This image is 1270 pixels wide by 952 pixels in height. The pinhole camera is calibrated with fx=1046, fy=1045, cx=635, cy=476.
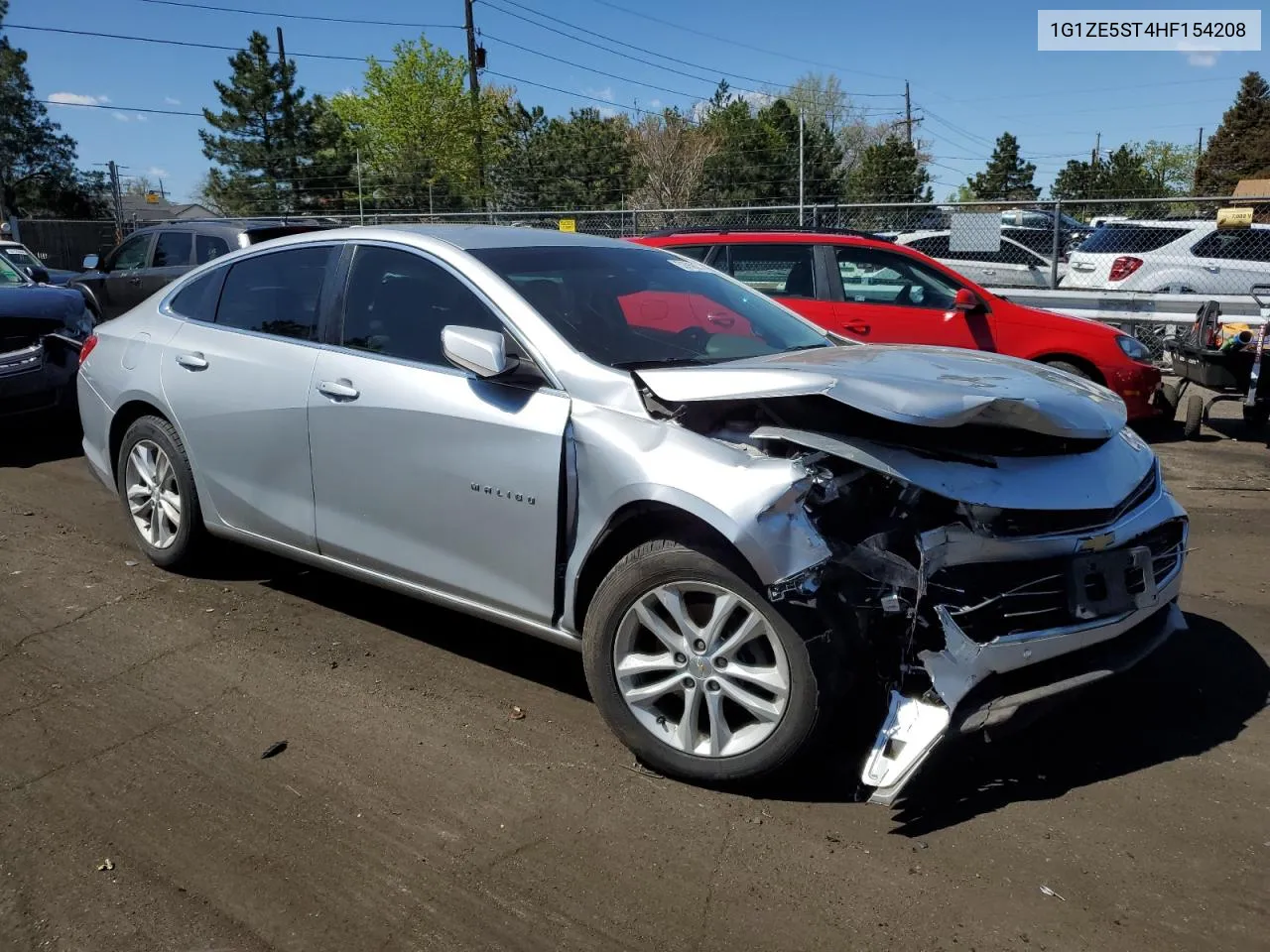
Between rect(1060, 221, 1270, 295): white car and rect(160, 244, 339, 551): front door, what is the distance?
506 inches

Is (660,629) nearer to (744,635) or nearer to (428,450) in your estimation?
(744,635)

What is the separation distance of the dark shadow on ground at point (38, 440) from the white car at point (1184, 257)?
12.6m

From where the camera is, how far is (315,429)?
4.13 meters

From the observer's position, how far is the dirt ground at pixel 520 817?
2607mm

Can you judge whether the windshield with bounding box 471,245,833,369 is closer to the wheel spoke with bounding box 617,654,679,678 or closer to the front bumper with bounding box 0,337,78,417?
the wheel spoke with bounding box 617,654,679,678

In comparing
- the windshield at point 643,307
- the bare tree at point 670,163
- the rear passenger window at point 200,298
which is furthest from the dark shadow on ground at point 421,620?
the bare tree at point 670,163

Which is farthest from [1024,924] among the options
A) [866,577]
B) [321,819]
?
[321,819]

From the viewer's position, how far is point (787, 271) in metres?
8.99

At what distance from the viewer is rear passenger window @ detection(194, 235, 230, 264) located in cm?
1114

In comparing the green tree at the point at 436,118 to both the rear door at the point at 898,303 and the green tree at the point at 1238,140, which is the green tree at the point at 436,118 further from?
the rear door at the point at 898,303

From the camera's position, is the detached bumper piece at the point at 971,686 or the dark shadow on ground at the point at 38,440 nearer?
the detached bumper piece at the point at 971,686

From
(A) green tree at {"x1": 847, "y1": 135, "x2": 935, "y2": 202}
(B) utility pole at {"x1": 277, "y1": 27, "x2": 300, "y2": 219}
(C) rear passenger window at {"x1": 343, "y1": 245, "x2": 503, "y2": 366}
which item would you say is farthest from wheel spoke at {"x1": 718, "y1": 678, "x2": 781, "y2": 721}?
(B) utility pole at {"x1": 277, "y1": 27, "x2": 300, "y2": 219}

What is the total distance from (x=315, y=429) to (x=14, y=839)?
69.0 inches

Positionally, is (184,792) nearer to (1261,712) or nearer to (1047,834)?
(1047,834)
